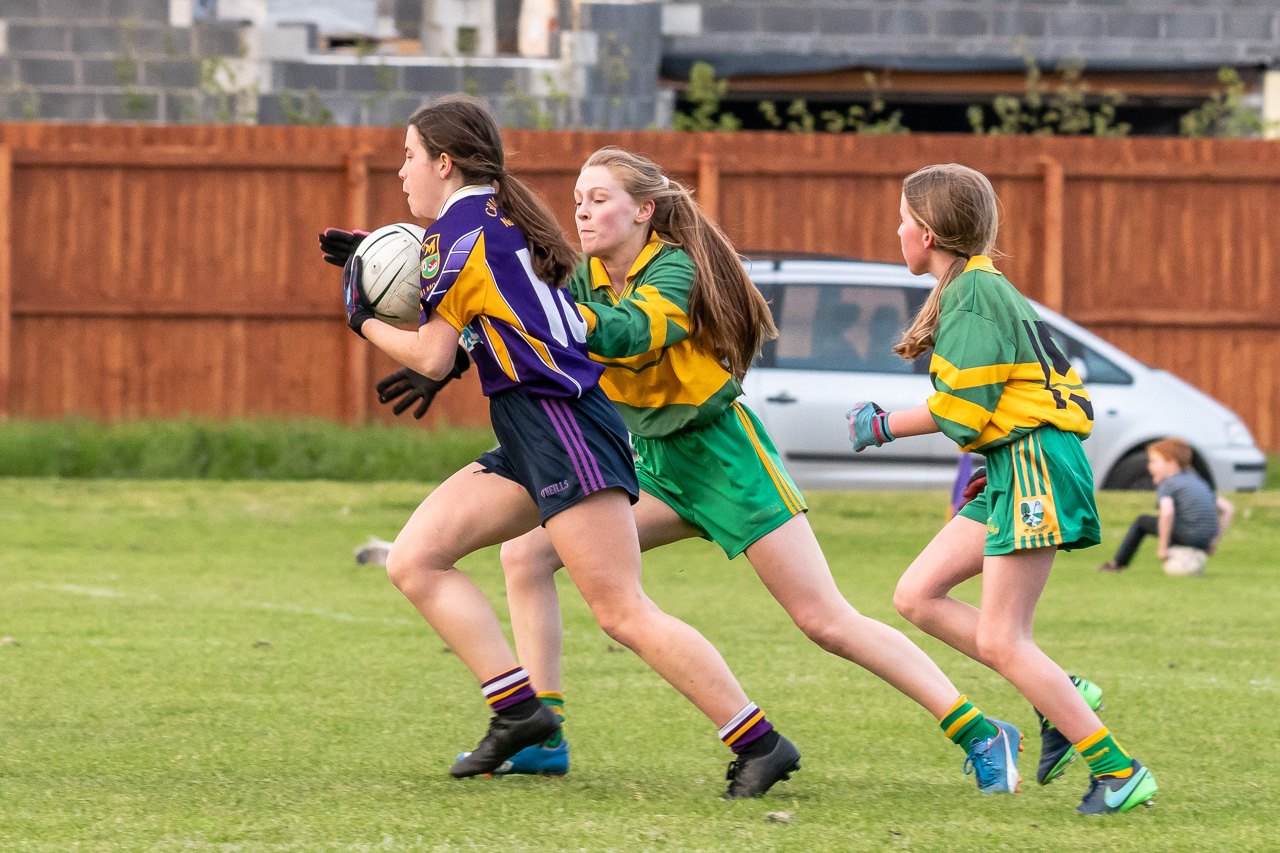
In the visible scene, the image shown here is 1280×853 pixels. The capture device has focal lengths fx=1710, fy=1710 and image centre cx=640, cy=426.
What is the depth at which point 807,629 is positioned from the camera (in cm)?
470

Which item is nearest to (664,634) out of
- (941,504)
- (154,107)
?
(941,504)

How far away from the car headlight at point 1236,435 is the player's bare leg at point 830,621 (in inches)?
308

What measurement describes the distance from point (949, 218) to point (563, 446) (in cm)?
119

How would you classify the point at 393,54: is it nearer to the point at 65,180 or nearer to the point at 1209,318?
the point at 65,180

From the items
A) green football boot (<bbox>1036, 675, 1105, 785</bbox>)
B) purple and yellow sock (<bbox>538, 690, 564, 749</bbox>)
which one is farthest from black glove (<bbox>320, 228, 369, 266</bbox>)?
green football boot (<bbox>1036, 675, 1105, 785</bbox>)

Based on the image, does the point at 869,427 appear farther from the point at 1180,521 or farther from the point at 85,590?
the point at 1180,521

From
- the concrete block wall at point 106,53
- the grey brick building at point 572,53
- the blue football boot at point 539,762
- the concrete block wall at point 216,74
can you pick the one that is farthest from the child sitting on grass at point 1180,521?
the concrete block wall at point 106,53

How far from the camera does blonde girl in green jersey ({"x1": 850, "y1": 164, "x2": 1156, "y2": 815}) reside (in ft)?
14.4

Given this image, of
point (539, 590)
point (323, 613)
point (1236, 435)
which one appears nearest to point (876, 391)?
point (1236, 435)

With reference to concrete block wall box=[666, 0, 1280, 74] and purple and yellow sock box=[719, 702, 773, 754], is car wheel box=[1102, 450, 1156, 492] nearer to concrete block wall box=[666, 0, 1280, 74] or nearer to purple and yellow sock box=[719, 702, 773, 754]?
concrete block wall box=[666, 0, 1280, 74]

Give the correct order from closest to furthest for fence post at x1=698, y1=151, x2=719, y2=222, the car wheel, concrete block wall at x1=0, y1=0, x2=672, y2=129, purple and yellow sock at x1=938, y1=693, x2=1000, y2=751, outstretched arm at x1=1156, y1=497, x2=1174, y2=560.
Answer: purple and yellow sock at x1=938, y1=693, x2=1000, y2=751 → outstretched arm at x1=1156, y1=497, x2=1174, y2=560 → the car wheel → fence post at x1=698, y1=151, x2=719, y2=222 → concrete block wall at x1=0, y1=0, x2=672, y2=129

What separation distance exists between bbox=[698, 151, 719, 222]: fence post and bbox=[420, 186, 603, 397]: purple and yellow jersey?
963 centimetres

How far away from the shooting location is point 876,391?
37.7ft

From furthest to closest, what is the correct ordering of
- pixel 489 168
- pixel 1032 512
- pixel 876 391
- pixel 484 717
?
pixel 876 391 < pixel 484 717 < pixel 489 168 < pixel 1032 512
